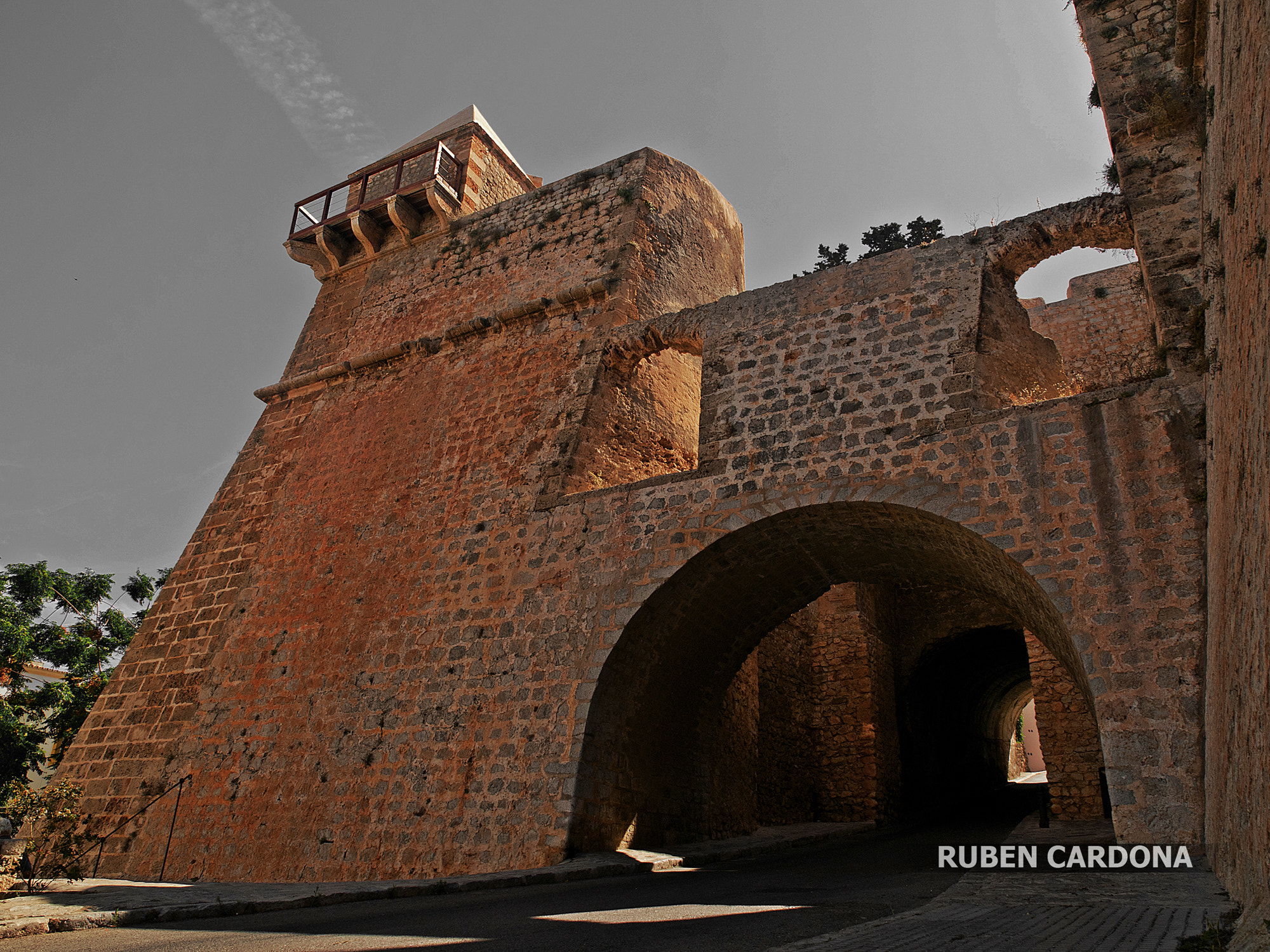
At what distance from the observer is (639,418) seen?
33.3 feet

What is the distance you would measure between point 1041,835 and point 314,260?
532 inches

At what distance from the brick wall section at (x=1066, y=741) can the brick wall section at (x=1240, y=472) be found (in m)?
6.41

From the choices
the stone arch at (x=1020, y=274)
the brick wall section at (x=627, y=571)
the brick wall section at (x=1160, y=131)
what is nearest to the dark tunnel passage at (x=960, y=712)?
the brick wall section at (x=627, y=571)

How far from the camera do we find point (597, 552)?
26.9 ft

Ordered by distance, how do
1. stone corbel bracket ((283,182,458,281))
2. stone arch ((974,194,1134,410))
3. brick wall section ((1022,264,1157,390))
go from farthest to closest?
brick wall section ((1022,264,1157,390)) < stone corbel bracket ((283,182,458,281)) < stone arch ((974,194,1134,410))

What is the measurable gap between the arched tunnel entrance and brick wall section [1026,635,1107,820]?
0.30 feet

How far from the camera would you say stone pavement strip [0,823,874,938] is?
457cm

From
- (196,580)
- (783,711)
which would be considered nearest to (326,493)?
(196,580)

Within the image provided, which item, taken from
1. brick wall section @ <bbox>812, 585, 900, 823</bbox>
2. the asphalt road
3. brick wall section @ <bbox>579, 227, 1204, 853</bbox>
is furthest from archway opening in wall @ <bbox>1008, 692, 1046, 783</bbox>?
the asphalt road

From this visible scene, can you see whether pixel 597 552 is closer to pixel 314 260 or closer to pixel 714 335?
pixel 714 335

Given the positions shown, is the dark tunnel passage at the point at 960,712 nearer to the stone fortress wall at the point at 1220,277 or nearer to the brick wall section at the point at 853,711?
the brick wall section at the point at 853,711

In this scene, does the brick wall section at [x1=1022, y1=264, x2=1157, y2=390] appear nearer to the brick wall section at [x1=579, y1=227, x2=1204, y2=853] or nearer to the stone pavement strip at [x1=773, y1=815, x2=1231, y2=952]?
the brick wall section at [x1=579, y1=227, x2=1204, y2=853]

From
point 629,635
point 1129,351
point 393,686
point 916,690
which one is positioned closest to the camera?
point 629,635

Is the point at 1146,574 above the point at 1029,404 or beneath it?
beneath
